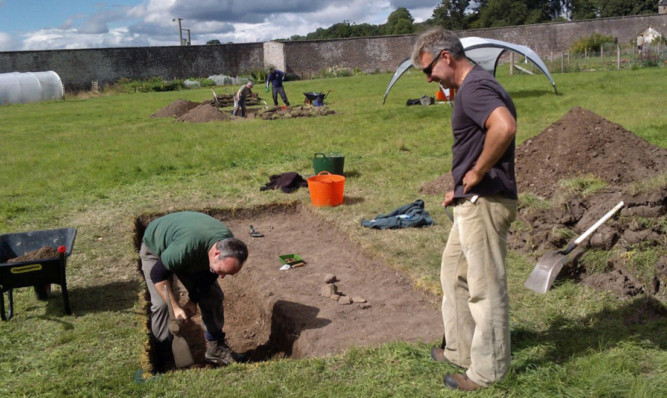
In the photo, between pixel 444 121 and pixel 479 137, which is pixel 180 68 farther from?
pixel 479 137

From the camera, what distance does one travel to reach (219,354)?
17.3ft

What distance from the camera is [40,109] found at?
2877cm

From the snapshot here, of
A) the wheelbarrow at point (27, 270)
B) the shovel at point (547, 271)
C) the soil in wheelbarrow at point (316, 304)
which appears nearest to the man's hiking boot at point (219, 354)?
the soil in wheelbarrow at point (316, 304)

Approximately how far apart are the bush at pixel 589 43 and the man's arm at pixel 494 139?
48505 mm

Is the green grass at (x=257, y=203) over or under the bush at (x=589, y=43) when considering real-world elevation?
under

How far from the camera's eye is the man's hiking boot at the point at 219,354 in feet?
17.1

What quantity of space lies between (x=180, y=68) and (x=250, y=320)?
44607mm

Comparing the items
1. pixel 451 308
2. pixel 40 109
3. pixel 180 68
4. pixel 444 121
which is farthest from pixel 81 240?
pixel 180 68

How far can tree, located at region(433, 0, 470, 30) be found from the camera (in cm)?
8956

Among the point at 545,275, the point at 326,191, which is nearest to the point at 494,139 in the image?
the point at 545,275

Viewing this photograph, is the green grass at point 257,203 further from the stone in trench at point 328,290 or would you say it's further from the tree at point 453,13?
the tree at point 453,13

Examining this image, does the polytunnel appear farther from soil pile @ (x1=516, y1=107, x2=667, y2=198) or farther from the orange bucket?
soil pile @ (x1=516, y1=107, x2=667, y2=198)

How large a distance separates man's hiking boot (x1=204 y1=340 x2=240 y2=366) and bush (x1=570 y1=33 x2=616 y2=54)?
4795cm

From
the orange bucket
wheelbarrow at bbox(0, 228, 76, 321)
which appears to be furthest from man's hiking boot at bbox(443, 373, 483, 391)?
the orange bucket
